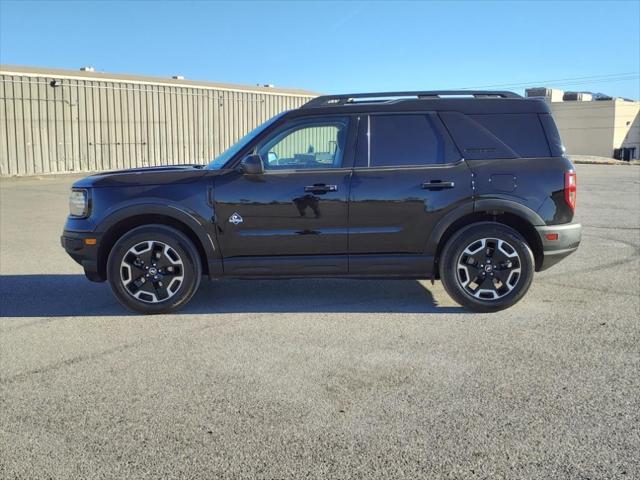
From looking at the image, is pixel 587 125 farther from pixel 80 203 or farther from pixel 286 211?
pixel 80 203

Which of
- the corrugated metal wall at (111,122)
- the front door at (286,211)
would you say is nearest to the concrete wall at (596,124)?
the corrugated metal wall at (111,122)

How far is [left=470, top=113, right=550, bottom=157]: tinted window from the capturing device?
18.2 ft

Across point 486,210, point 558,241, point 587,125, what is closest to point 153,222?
point 486,210

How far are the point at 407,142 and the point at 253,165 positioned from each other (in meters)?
1.47

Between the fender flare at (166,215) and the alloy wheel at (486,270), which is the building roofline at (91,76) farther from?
the alloy wheel at (486,270)

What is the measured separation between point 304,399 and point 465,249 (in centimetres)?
250

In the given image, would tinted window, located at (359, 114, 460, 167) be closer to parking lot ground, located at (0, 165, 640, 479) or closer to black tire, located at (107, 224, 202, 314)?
parking lot ground, located at (0, 165, 640, 479)

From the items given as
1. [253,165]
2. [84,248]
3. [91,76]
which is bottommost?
[84,248]

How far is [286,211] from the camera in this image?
5.48 meters

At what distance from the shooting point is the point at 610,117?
82.2 meters

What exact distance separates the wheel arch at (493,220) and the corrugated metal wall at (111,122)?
72.5 ft

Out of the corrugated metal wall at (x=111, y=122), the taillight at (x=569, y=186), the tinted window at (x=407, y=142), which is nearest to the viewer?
the taillight at (x=569, y=186)

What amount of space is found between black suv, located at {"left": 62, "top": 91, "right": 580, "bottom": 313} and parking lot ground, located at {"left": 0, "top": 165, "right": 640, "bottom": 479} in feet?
1.39

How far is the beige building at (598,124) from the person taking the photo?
3236 inches
